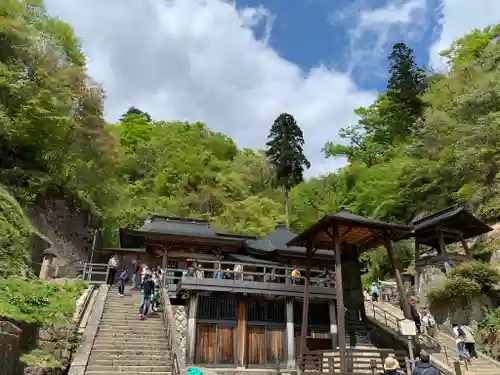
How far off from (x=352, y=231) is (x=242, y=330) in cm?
747

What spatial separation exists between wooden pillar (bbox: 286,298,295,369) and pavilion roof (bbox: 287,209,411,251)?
135 inches

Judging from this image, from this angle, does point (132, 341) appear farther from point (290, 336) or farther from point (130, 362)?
point (290, 336)

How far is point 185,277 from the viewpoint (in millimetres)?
19094

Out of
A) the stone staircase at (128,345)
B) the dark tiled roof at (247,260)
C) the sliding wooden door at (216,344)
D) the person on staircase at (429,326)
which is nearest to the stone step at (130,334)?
the stone staircase at (128,345)

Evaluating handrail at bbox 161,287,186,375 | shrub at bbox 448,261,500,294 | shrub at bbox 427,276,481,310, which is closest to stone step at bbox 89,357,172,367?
handrail at bbox 161,287,186,375

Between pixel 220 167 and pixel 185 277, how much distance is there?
102ft

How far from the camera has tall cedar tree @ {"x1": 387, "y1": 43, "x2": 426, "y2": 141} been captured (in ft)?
143

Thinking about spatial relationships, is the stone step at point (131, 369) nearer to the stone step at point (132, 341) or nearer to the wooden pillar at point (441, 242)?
the stone step at point (132, 341)

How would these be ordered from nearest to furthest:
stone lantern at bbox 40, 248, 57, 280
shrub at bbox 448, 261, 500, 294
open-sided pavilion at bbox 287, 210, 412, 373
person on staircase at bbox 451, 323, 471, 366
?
person on staircase at bbox 451, 323, 471, 366, open-sided pavilion at bbox 287, 210, 412, 373, shrub at bbox 448, 261, 500, 294, stone lantern at bbox 40, 248, 57, 280

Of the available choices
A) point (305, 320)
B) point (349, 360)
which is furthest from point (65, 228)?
point (349, 360)

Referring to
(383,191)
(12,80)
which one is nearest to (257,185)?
(383,191)

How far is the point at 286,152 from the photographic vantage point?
145 feet

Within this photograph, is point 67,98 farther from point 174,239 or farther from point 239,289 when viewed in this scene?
point 239,289

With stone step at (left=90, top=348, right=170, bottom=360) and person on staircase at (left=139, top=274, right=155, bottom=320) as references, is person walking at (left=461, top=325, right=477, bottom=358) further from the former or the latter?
person on staircase at (left=139, top=274, right=155, bottom=320)
